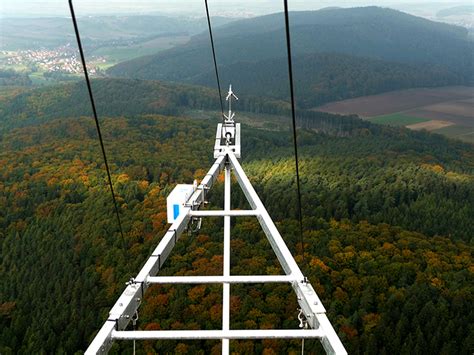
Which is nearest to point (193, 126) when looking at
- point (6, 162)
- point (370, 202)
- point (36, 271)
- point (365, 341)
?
point (6, 162)

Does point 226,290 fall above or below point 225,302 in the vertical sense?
above

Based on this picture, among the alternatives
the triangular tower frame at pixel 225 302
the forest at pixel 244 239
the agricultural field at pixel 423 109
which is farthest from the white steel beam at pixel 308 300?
the agricultural field at pixel 423 109

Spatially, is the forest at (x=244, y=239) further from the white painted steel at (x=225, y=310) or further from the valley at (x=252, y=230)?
the white painted steel at (x=225, y=310)

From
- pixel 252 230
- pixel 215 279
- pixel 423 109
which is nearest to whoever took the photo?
pixel 215 279

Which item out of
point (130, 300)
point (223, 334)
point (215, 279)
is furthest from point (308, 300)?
point (130, 300)

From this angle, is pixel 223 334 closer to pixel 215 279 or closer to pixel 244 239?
pixel 215 279

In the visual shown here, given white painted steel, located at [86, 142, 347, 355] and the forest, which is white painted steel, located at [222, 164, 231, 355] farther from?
the forest
